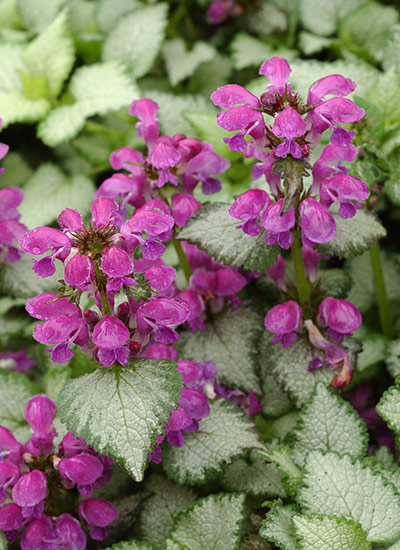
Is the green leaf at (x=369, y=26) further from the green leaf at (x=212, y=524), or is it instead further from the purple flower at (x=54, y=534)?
the purple flower at (x=54, y=534)

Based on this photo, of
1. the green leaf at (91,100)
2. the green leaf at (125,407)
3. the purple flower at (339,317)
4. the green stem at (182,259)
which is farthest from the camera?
the green leaf at (91,100)

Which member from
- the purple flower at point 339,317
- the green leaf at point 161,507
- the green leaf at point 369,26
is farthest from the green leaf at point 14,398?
the green leaf at point 369,26

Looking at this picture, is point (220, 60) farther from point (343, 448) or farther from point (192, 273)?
point (343, 448)

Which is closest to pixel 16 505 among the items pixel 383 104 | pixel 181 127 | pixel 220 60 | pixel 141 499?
pixel 141 499

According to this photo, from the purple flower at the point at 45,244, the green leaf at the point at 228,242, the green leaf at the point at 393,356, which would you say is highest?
the purple flower at the point at 45,244

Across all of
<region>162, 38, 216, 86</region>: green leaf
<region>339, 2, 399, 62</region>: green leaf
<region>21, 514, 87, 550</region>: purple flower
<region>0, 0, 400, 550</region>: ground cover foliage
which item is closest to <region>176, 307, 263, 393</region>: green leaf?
<region>0, 0, 400, 550</region>: ground cover foliage

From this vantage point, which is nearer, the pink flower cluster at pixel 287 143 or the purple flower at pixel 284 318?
the pink flower cluster at pixel 287 143

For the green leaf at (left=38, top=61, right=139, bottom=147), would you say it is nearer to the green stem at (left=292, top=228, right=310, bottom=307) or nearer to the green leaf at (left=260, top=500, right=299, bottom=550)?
the green stem at (left=292, top=228, right=310, bottom=307)
